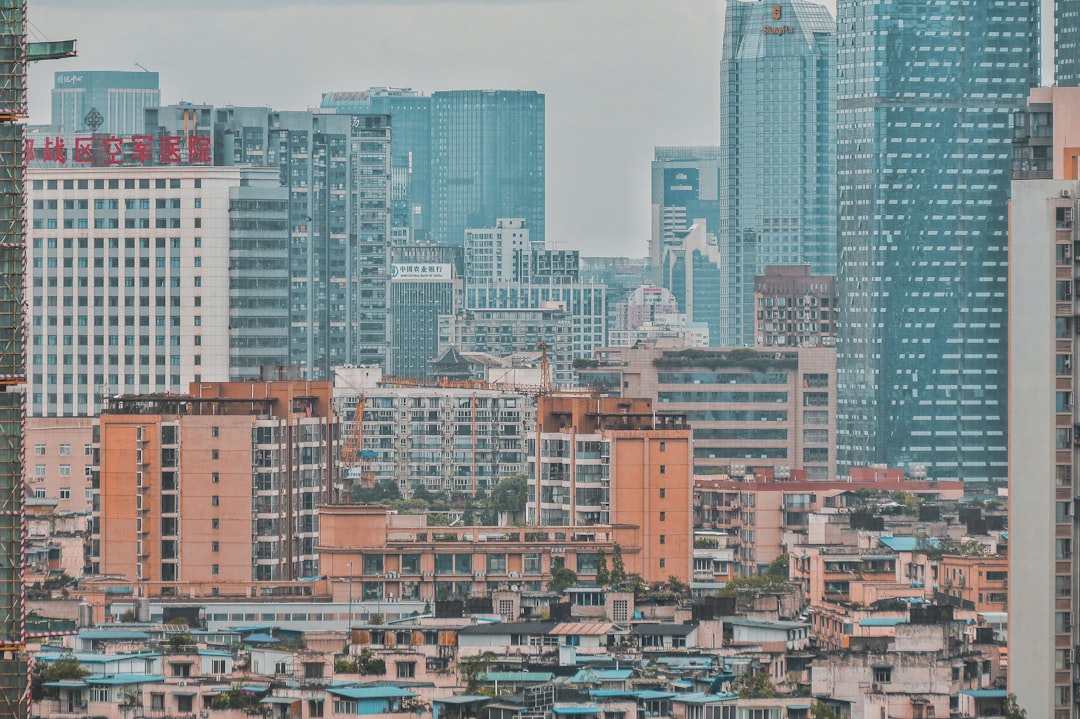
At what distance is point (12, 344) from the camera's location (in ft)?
226

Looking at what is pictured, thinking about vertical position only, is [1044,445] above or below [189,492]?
above

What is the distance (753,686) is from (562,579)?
4085cm

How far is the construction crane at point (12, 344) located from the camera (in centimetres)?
6850

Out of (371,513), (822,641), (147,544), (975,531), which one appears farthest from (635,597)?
(975,531)

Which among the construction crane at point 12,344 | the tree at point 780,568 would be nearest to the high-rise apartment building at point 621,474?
the tree at point 780,568

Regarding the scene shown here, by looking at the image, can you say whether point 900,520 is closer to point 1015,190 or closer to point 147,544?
point 147,544

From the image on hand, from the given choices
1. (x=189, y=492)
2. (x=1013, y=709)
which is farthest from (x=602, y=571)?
(x=1013, y=709)

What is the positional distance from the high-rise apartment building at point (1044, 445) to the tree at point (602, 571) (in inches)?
1584

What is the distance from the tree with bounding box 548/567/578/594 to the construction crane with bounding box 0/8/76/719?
7617 centimetres

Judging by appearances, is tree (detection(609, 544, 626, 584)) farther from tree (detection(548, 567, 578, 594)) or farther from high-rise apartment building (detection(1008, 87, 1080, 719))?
high-rise apartment building (detection(1008, 87, 1080, 719))

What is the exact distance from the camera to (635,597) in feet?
444

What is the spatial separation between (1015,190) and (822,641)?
85.7ft

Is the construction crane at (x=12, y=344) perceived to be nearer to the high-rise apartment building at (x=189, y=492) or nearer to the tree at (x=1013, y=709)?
the tree at (x=1013, y=709)

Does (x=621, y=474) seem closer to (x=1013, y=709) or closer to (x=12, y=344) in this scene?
(x=1013, y=709)
